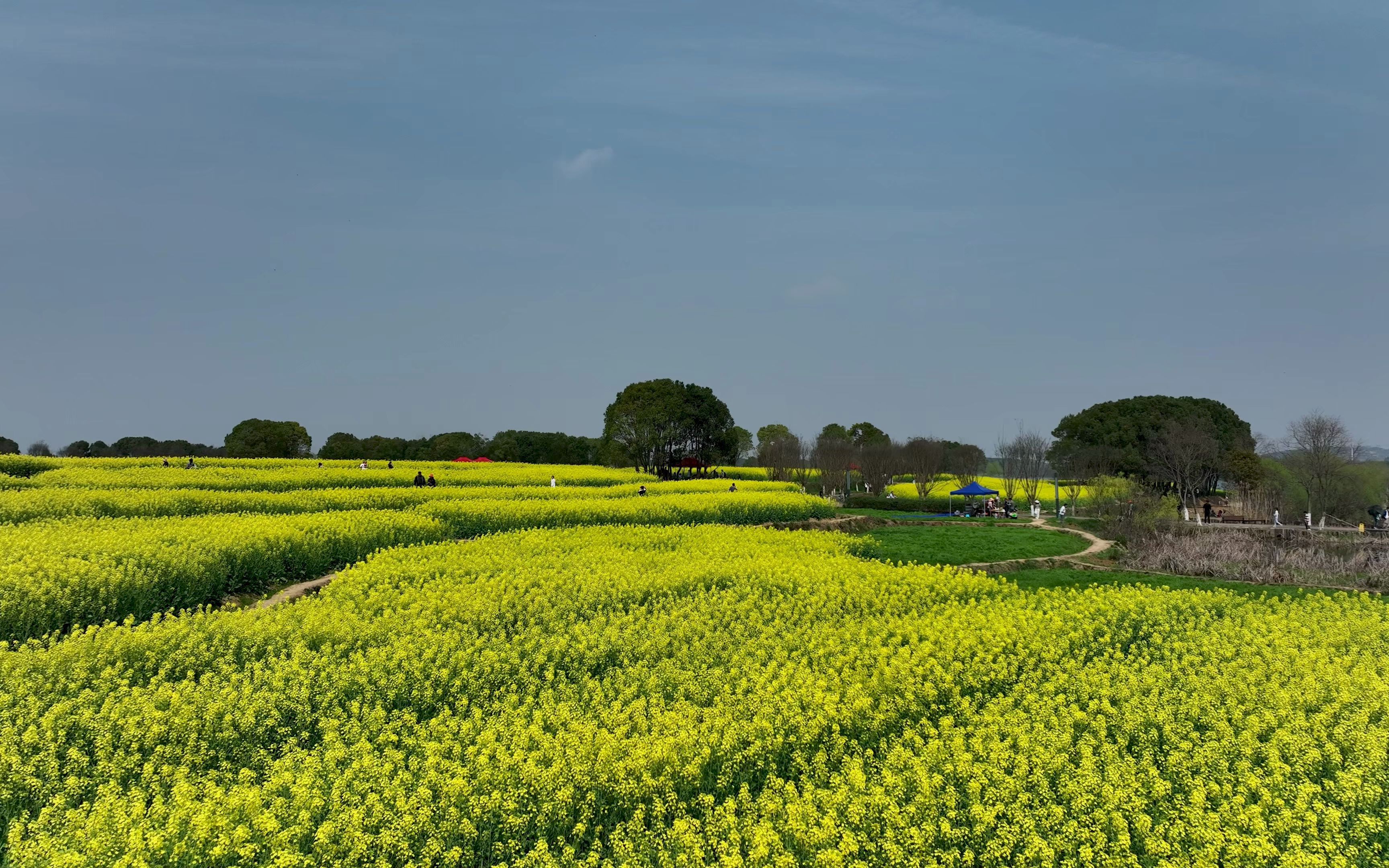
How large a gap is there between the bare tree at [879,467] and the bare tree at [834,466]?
1291 millimetres

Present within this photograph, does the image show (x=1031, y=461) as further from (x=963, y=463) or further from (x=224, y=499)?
(x=224, y=499)

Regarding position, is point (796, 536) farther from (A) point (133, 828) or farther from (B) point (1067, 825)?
(A) point (133, 828)

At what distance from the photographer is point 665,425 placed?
6731 cm

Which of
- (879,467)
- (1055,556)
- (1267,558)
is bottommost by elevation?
(1055,556)

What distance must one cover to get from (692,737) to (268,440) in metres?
81.7

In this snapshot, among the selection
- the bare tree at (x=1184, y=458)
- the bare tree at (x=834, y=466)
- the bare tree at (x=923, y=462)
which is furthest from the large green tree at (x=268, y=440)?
the bare tree at (x=1184, y=458)

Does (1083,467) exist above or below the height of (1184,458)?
below

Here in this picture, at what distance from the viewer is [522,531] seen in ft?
68.1

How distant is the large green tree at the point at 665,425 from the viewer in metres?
67.3

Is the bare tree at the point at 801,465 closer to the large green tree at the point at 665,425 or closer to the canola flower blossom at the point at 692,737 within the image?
the large green tree at the point at 665,425

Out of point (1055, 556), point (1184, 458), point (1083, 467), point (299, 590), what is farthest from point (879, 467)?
point (299, 590)

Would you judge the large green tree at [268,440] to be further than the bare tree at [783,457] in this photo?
Yes

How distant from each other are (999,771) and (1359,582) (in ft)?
65.4

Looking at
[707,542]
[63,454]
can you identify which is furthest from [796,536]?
[63,454]
